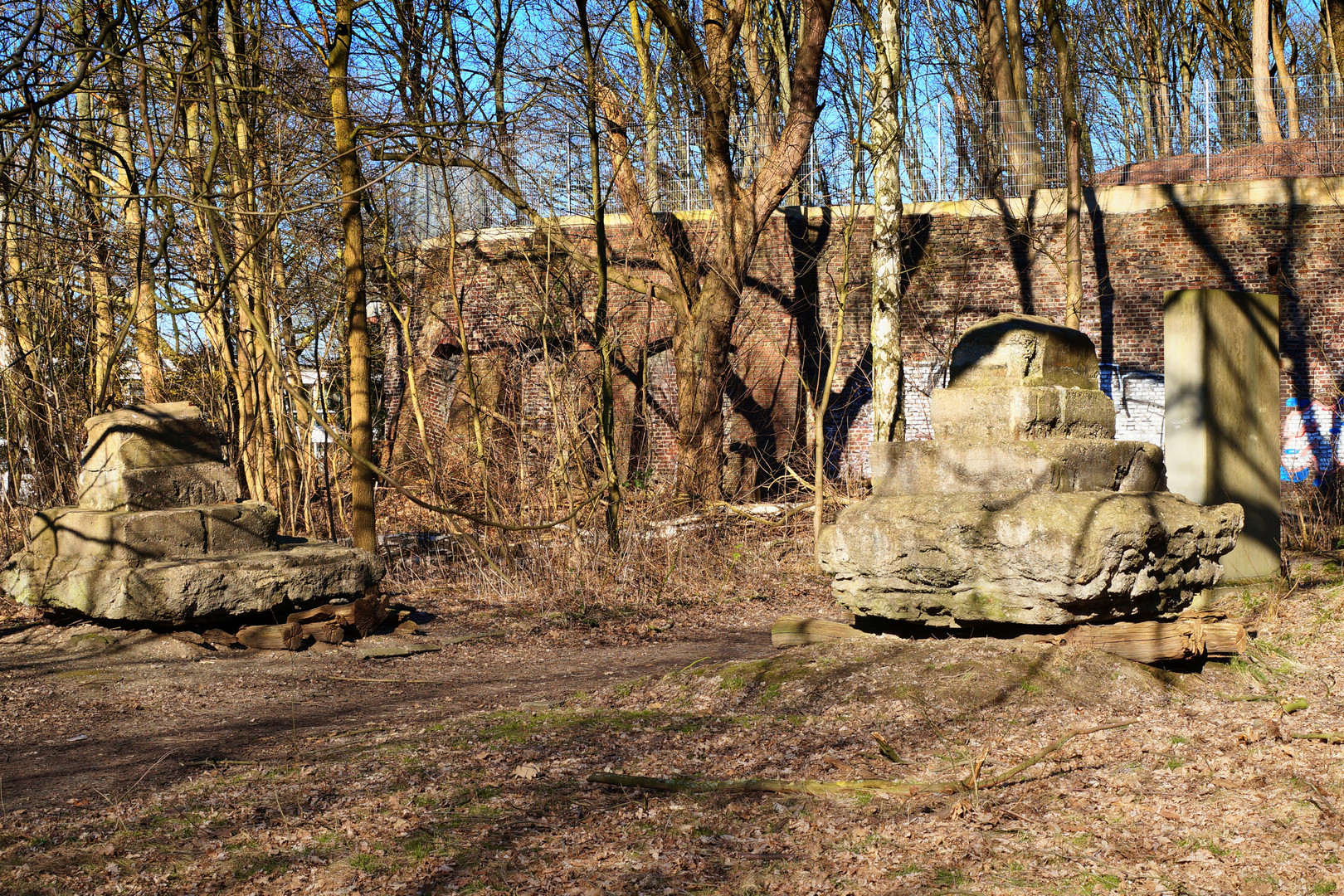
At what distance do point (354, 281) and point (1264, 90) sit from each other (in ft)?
47.3

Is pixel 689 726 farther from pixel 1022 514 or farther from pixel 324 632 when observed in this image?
pixel 324 632

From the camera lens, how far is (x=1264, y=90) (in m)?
16.7

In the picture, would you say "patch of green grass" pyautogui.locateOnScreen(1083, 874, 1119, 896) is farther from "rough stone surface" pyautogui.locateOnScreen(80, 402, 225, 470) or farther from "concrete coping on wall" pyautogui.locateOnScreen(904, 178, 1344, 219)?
"concrete coping on wall" pyautogui.locateOnScreen(904, 178, 1344, 219)

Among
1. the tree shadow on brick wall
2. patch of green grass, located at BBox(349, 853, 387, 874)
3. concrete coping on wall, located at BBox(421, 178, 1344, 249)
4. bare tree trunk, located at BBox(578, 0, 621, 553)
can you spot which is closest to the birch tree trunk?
concrete coping on wall, located at BBox(421, 178, 1344, 249)

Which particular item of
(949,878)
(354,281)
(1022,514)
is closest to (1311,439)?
(1022,514)

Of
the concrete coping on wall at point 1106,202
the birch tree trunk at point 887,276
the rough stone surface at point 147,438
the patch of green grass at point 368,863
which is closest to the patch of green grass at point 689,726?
the patch of green grass at point 368,863

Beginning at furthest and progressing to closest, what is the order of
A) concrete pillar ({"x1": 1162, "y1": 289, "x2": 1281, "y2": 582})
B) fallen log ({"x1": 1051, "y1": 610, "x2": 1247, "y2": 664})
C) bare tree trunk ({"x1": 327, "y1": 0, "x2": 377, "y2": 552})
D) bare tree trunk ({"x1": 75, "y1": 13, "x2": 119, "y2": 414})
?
bare tree trunk ({"x1": 75, "y1": 13, "x2": 119, "y2": 414}) < bare tree trunk ({"x1": 327, "y1": 0, "x2": 377, "y2": 552}) < concrete pillar ({"x1": 1162, "y1": 289, "x2": 1281, "y2": 582}) < fallen log ({"x1": 1051, "y1": 610, "x2": 1247, "y2": 664})

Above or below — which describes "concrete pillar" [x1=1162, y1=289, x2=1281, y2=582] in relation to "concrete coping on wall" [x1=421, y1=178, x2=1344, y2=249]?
below

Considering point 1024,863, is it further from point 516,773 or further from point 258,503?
Result: point 258,503

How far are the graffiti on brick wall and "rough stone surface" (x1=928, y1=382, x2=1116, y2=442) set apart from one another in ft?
37.3

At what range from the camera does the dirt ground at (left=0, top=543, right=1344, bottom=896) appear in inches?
137

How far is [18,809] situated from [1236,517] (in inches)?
233

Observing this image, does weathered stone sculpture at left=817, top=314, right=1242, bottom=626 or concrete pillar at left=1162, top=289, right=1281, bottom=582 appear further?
concrete pillar at left=1162, top=289, right=1281, bottom=582

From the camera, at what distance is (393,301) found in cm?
1450
